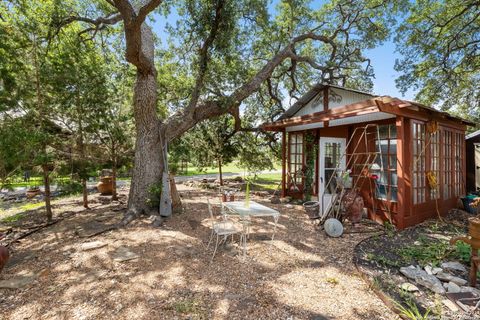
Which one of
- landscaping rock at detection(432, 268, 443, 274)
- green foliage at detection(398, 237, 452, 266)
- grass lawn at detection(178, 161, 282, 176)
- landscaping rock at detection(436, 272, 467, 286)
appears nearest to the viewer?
landscaping rock at detection(436, 272, 467, 286)

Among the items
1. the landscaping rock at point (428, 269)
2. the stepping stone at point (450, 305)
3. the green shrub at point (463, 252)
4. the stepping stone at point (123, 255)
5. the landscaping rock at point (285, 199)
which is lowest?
the stepping stone at point (450, 305)

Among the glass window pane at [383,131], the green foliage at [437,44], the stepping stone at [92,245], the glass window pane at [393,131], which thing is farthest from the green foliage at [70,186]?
the green foliage at [437,44]

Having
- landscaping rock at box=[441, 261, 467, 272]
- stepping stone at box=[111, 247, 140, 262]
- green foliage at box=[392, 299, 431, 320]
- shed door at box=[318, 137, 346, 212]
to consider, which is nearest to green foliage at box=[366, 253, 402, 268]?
landscaping rock at box=[441, 261, 467, 272]

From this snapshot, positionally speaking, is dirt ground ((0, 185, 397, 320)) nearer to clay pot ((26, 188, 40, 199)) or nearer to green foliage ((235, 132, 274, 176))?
clay pot ((26, 188, 40, 199))

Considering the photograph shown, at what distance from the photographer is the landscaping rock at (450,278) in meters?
3.13

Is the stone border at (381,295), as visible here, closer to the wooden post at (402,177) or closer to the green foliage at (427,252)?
the green foliage at (427,252)

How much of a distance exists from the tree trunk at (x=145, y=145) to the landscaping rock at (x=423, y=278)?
16.8 feet

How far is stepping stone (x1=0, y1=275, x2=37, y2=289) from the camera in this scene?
3182mm

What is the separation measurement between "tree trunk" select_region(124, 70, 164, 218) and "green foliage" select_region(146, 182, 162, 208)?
0.08m

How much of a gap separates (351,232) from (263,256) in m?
2.32

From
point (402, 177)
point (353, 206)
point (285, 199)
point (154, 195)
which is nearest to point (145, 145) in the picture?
point (154, 195)

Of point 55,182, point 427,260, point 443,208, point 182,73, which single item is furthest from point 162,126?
point 443,208

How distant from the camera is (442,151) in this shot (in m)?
6.52

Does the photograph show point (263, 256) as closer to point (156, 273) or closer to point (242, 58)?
point (156, 273)
